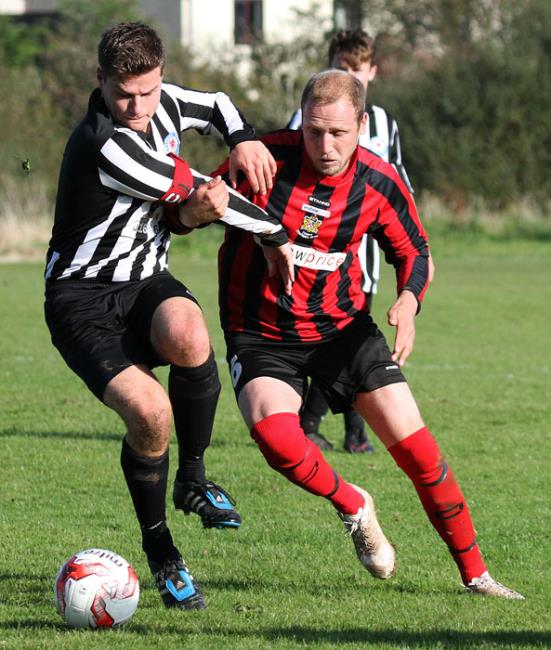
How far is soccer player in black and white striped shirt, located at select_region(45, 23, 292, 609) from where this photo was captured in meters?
4.86

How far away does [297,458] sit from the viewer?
509 centimetres

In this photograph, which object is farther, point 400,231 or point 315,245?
point 400,231

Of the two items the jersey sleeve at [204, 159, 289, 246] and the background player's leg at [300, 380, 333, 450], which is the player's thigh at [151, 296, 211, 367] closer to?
the jersey sleeve at [204, 159, 289, 246]

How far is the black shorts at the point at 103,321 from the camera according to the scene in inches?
195

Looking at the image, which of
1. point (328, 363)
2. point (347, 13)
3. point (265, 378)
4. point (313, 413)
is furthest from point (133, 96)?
point (347, 13)

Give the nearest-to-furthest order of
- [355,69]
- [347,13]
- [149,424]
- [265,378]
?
1. [149,424]
2. [265,378]
3. [355,69]
4. [347,13]

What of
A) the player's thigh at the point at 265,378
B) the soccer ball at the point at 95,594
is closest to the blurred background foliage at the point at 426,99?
the player's thigh at the point at 265,378

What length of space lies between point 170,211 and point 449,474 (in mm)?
1610

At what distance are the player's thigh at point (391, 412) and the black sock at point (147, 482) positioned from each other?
89 centimetres

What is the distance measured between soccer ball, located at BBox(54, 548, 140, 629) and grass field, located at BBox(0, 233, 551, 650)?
0.07 metres

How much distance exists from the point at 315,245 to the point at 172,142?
2.50 feet

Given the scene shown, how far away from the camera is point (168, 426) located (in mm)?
4902

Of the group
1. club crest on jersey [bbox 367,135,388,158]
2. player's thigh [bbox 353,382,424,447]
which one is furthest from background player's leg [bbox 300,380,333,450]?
player's thigh [bbox 353,382,424,447]

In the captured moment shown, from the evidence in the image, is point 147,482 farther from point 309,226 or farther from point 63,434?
point 63,434
